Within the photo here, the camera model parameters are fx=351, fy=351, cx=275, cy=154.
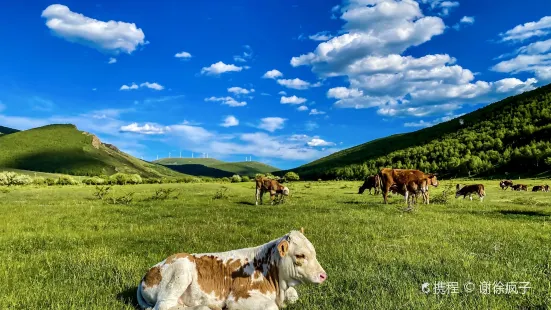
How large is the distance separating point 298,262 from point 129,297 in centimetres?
351

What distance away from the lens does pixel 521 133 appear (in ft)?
415

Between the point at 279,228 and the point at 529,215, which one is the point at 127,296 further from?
the point at 529,215

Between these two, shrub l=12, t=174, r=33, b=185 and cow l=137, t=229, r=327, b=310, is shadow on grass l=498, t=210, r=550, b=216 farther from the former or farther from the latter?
shrub l=12, t=174, r=33, b=185

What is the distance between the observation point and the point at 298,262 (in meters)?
5.89

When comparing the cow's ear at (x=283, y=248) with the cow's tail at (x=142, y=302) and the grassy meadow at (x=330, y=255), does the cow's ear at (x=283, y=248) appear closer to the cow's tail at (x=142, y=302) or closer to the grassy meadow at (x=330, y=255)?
the grassy meadow at (x=330, y=255)

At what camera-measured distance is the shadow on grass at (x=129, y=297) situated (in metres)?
6.58

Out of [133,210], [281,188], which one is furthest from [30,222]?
[281,188]

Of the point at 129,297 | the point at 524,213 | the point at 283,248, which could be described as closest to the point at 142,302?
the point at 129,297

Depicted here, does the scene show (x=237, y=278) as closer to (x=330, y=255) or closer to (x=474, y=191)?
(x=330, y=255)

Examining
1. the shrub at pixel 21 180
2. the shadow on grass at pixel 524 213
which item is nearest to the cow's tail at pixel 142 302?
the shadow on grass at pixel 524 213

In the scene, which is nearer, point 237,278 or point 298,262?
point 298,262

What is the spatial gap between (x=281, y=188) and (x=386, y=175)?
938cm

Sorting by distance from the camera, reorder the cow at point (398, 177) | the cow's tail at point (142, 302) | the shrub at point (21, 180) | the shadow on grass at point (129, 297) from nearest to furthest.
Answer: the cow's tail at point (142, 302)
the shadow on grass at point (129, 297)
the cow at point (398, 177)
the shrub at point (21, 180)

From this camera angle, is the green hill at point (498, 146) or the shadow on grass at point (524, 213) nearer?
the shadow on grass at point (524, 213)
